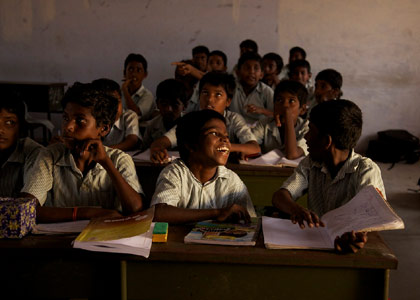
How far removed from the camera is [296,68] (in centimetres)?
476

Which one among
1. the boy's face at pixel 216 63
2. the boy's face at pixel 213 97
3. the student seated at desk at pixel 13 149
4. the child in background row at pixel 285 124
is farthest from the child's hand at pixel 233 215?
the boy's face at pixel 216 63

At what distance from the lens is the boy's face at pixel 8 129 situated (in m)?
1.74

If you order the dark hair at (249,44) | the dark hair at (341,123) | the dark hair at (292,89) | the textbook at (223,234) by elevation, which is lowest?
the textbook at (223,234)

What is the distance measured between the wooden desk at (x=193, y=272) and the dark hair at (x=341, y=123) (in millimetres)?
468

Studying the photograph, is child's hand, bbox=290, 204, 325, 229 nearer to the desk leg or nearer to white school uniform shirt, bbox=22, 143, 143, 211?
the desk leg

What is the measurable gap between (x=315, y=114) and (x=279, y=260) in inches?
27.4

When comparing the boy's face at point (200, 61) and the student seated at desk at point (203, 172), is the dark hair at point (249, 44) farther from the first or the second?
the student seated at desk at point (203, 172)

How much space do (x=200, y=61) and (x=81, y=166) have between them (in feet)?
13.4

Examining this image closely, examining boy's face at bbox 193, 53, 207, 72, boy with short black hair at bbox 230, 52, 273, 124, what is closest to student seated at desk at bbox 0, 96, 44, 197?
boy with short black hair at bbox 230, 52, 273, 124

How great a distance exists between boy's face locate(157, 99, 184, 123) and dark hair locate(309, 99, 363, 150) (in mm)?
1533

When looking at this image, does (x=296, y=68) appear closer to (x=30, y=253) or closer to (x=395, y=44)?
(x=395, y=44)

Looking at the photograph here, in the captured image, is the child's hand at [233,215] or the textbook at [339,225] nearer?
the textbook at [339,225]

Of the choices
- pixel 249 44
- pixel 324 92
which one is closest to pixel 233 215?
pixel 324 92

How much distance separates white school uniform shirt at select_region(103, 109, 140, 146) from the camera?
9.72 feet
